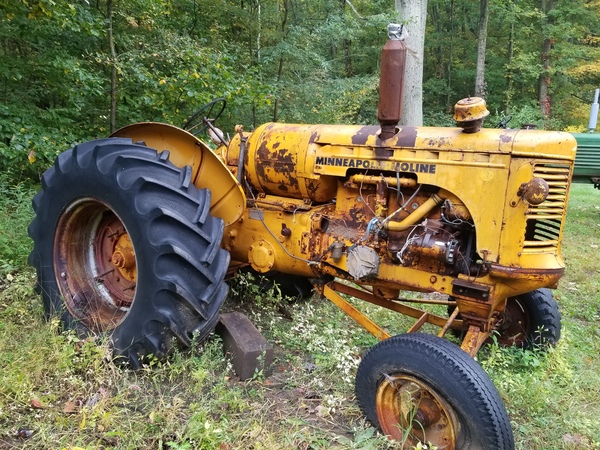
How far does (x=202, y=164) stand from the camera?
131 inches

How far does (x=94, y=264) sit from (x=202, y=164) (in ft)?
3.30

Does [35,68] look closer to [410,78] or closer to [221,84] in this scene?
[221,84]

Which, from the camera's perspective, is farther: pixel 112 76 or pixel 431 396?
pixel 112 76

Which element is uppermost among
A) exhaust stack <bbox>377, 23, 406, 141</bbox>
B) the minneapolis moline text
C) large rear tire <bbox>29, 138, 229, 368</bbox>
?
exhaust stack <bbox>377, 23, 406, 141</bbox>

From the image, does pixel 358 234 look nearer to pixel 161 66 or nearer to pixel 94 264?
pixel 94 264

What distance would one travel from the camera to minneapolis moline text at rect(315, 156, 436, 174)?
272 centimetres

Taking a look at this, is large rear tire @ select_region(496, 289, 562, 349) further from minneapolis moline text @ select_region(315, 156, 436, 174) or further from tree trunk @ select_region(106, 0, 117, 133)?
tree trunk @ select_region(106, 0, 117, 133)

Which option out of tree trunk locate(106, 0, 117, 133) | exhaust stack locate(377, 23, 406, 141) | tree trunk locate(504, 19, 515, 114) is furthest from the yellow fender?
tree trunk locate(504, 19, 515, 114)

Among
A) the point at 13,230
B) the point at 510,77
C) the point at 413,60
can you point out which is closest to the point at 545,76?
the point at 510,77

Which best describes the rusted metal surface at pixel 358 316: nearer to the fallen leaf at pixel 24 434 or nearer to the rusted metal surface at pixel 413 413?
the rusted metal surface at pixel 413 413

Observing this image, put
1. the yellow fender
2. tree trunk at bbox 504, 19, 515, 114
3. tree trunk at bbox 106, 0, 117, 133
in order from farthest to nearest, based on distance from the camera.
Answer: tree trunk at bbox 504, 19, 515, 114
tree trunk at bbox 106, 0, 117, 133
the yellow fender

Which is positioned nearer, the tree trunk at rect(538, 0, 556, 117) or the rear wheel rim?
the rear wheel rim

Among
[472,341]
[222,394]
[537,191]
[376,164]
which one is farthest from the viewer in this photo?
[376,164]

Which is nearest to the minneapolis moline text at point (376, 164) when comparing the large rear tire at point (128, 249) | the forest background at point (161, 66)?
the large rear tire at point (128, 249)
